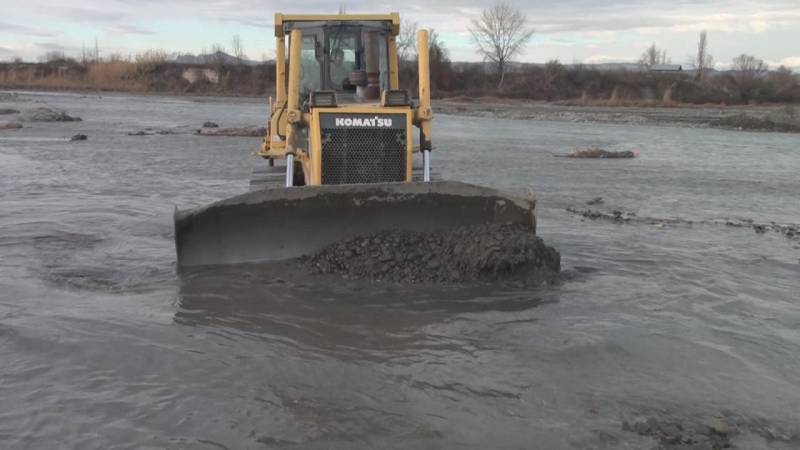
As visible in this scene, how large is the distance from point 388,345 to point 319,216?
2089mm

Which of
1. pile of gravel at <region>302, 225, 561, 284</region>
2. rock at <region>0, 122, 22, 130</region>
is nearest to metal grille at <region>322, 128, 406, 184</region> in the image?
pile of gravel at <region>302, 225, 561, 284</region>

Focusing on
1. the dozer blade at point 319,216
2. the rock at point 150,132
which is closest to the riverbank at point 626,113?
the rock at point 150,132

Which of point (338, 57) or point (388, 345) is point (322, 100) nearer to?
point (338, 57)

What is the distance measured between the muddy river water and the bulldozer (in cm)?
42

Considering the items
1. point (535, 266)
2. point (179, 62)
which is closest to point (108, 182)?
point (535, 266)

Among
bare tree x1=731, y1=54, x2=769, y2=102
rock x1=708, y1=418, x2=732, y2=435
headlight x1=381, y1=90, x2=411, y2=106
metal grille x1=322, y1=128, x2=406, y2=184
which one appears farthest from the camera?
bare tree x1=731, y1=54, x2=769, y2=102

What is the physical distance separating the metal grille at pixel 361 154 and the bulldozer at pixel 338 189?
0.04 ft

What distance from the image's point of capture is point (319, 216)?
7.58m

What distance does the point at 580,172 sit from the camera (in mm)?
18969

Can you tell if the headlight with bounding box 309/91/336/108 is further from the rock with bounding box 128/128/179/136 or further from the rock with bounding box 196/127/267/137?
the rock with bounding box 128/128/179/136

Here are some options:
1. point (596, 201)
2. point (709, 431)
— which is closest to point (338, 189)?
point (709, 431)

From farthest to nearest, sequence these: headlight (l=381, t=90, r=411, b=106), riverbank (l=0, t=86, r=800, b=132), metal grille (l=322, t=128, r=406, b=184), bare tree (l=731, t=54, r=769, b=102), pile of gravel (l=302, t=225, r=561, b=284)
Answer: bare tree (l=731, t=54, r=769, b=102)
riverbank (l=0, t=86, r=800, b=132)
headlight (l=381, t=90, r=411, b=106)
metal grille (l=322, t=128, r=406, b=184)
pile of gravel (l=302, t=225, r=561, b=284)

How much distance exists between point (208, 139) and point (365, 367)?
22315 mm

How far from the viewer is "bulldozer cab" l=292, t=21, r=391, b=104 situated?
9500mm
